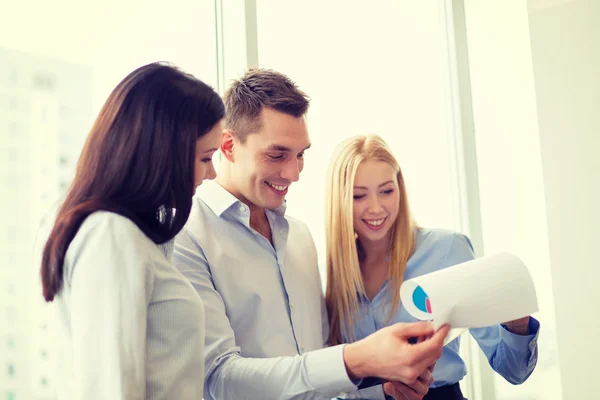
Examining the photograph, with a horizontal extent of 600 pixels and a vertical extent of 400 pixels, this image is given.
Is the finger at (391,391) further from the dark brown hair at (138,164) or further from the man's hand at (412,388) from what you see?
the dark brown hair at (138,164)

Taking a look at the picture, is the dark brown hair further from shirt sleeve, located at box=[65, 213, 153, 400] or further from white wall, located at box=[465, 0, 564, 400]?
white wall, located at box=[465, 0, 564, 400]

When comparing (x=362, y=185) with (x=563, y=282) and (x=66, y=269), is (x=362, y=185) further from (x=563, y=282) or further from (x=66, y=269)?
(x=563, y=282)

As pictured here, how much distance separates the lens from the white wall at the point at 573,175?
266 centimetres

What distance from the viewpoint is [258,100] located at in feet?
5.57

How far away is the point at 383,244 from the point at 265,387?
74 centimetres

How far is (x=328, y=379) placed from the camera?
1287 millimetres

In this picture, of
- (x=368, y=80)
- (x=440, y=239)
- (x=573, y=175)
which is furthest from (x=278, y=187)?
(x=573, y=175)

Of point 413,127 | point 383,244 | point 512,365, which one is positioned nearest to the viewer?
point 512,365

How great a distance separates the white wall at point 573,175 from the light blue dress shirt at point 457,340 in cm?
98

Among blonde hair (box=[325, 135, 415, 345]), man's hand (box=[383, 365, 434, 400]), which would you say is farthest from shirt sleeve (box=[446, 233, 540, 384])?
man's hand (box=[383, 365, 434, 400])

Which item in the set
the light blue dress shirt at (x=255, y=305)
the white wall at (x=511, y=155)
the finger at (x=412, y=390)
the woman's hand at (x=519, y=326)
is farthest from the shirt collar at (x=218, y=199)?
the white wall at (x=511, y=155)

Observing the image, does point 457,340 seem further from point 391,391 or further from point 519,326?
point 391,391

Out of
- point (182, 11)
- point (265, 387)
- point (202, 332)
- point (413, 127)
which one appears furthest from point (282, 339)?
point (413, 127)

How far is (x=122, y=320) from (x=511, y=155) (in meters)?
2.45
